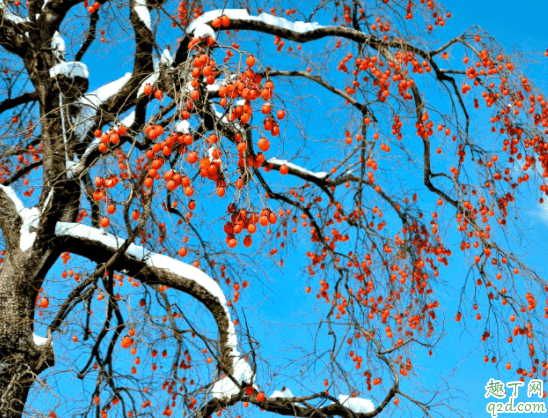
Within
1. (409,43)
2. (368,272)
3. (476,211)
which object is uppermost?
(409,43)

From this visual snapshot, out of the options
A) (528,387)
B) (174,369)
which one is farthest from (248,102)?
(528,387)

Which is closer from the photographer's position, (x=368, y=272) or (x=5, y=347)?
(x=5, y=347)

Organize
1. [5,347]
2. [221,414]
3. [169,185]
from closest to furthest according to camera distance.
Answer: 1. [169,185]
2. [221,414]
3. [5,347]

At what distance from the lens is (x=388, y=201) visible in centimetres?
661

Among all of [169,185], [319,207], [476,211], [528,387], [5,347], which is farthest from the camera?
[319,207]

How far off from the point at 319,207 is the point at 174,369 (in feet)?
8.14

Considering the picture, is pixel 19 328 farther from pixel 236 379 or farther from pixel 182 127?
pixel 182 127

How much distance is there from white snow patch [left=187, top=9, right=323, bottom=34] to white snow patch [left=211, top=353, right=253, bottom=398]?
3112 mm

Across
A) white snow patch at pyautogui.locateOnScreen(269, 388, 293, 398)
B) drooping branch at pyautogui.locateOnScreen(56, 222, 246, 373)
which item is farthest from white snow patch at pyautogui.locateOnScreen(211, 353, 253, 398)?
drooping branch at pyautogui.locateOnScreen(56, 222, 246, 373)

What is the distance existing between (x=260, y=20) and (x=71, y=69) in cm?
193

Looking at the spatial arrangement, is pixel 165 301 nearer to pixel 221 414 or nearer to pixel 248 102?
pixel 221 414

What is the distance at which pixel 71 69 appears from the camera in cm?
525

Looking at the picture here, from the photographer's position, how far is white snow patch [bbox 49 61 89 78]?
5.12 metres

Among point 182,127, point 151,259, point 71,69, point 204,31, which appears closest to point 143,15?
point 71,69
